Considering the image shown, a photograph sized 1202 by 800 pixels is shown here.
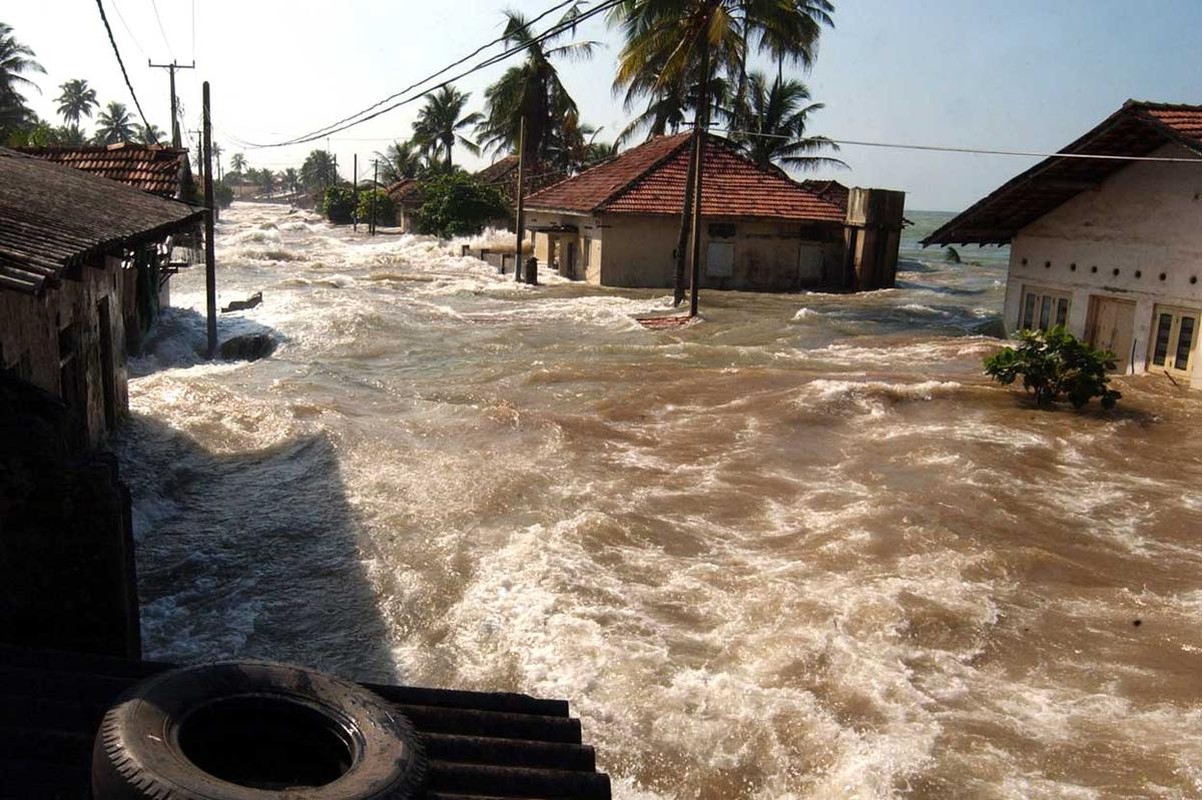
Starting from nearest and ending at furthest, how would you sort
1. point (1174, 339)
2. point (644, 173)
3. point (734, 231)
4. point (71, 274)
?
point (71, 274) < point (1174, 339) < point (734, 231) < point (644, 173)

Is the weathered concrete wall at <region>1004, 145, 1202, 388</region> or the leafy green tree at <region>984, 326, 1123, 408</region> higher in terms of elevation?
the weathered concrete wall at <region>1004, 145, 1202, 388</region>

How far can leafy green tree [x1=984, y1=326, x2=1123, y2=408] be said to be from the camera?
1504 cm

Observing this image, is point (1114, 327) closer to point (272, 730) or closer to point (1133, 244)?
point (1133, 244)

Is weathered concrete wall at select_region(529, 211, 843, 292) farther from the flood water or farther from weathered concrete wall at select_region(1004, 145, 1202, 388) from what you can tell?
the flood water

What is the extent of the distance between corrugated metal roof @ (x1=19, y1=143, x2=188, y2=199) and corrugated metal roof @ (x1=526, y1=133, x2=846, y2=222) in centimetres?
1550

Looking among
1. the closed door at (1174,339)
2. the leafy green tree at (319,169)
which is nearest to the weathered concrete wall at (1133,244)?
the closed door at (1174,339)

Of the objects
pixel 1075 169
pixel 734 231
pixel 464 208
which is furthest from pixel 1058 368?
pixel 464 208

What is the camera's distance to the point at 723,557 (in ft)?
31.5

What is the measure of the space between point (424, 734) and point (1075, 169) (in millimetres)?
17807

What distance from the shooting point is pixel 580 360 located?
1980 centimetres

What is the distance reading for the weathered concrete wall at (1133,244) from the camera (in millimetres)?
16422

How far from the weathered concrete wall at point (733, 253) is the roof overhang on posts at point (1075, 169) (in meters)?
12.3

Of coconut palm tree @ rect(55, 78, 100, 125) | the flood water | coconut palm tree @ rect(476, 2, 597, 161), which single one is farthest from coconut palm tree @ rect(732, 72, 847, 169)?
coconut palm tree @ rect(55, 78, 100, 125)

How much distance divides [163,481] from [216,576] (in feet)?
9.55
